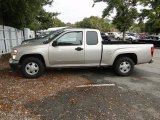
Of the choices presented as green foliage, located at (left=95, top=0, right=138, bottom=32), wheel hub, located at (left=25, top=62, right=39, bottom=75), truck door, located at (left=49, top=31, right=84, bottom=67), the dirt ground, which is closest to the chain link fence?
the dirt ground

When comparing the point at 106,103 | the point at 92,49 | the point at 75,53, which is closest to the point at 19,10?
the point at 75,53

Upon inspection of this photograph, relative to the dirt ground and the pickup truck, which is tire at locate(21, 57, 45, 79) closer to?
the pickup truck

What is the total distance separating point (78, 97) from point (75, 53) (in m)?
2.62

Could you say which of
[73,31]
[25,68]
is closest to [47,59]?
[25,68]

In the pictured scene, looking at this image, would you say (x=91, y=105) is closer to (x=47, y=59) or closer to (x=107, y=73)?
(x=47, y=59)

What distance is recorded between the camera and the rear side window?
29.6 ft

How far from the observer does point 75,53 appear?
29.0ft

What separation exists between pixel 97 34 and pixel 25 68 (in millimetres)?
2843

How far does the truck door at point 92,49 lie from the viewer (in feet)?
29.3

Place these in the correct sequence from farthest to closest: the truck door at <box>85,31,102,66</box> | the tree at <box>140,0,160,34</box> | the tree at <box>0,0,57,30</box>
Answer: the tree at <box>140,0,160,34</box> → the tree at <box>0,0,57,30</box> → the truck door at <box>85,31,102,66</box>

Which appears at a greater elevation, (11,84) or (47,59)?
(47,59)

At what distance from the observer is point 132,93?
6.97 meters

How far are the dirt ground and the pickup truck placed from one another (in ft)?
1.39

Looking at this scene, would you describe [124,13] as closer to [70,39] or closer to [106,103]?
[70,39]
